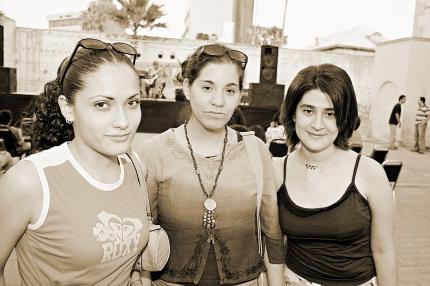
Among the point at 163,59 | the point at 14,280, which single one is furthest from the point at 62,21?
the point at 14,280

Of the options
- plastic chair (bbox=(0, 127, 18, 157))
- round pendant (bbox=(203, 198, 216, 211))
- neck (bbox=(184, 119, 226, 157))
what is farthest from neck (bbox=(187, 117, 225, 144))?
plastic chair (bbox=(0, 127, 18, 157))

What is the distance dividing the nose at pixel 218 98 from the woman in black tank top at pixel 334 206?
0.40m

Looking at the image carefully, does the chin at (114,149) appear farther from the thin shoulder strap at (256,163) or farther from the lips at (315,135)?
the lips at (315,135)

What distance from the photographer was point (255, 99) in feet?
34.7

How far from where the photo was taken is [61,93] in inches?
50.7

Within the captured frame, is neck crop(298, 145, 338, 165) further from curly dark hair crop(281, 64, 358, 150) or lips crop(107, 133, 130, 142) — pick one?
lips crop(107, 133, 130, 142)

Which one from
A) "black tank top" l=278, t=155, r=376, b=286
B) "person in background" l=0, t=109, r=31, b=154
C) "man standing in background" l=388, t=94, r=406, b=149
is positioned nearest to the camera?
"black tank top" l=278, t=155, r=376, b=286

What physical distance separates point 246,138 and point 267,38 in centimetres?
2415

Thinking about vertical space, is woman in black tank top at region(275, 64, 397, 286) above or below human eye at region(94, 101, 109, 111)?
below

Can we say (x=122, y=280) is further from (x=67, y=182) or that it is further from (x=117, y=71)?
(x=117, y=71)

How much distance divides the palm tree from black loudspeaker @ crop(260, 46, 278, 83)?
13091mm

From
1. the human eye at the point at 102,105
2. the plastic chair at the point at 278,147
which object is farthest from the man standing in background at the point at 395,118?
the human eye at the point at 102,105

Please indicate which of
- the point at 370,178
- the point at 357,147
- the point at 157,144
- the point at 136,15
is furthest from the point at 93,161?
the point at 136,15

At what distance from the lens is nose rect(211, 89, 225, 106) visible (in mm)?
1585
